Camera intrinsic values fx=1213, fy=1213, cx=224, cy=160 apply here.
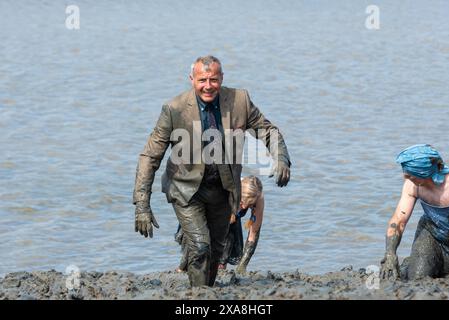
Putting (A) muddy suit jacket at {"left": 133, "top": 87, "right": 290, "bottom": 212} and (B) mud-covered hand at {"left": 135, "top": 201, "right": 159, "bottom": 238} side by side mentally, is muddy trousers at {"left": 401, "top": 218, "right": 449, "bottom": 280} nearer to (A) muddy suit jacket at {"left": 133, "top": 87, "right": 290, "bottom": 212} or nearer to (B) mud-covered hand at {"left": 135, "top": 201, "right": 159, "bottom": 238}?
(A) muddy suit jacket at {"left": 133, "top": 87, "right": 290, "bottom": 212}

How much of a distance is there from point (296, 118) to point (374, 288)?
1311 cm

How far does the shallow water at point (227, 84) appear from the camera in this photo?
570 inches

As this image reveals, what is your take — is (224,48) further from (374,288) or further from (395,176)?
(374,288)

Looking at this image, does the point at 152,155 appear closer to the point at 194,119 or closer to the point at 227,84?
the point at 194,119

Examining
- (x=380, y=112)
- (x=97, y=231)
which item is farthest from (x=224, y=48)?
(x=97, y=231)

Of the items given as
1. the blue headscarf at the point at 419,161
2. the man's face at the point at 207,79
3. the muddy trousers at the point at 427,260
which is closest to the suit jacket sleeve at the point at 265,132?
the man's face at the point at 207,79

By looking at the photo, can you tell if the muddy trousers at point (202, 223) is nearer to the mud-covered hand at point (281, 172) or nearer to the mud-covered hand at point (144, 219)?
the mud-covered hand at point (144, 219)

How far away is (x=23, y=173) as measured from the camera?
1783 centimetres

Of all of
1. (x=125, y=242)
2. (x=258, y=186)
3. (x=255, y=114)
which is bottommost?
(x=125, y=242)

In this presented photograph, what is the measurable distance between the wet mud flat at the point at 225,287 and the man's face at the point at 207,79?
1.52 metres

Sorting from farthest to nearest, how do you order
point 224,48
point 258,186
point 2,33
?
point 2,33, point 224,48, point 258,186

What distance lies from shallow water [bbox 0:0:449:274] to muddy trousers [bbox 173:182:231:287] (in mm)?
3592

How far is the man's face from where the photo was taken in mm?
9172

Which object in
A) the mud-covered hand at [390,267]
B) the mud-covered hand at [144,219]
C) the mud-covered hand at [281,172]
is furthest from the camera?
the mud-covered hand at [390,267]
